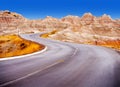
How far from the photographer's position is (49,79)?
10.1 meters

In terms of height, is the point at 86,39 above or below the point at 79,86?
below

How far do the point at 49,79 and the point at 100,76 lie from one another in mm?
2961

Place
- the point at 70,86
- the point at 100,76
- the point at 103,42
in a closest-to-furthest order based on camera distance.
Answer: the point at 70,86 → the point at 100,76 → the point at 103,42

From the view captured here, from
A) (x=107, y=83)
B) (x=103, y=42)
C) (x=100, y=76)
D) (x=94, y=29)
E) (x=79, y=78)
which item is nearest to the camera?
(x=107, y=83)

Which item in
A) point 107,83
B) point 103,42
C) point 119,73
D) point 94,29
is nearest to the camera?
point 107,83

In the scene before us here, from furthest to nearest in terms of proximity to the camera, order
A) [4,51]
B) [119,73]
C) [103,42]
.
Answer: [103,42] → [4,51] → [119,73]

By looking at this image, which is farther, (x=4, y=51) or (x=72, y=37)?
(x=72, y=37)

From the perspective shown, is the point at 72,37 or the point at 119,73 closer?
the point at 119,73

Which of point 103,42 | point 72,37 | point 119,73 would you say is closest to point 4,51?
point 72,37

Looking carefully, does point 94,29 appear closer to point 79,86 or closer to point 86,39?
point 86,39

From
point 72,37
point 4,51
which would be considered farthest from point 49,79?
point 72,37

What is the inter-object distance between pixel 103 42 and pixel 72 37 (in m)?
9.30

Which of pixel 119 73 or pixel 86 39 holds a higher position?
pixel 119 73

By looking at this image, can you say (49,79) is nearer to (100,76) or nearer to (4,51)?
(100,76)
